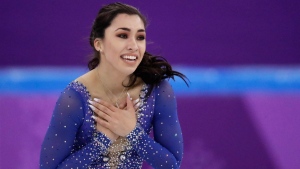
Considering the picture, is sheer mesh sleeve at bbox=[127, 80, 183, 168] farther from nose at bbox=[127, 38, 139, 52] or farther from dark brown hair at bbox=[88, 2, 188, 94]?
nose at bbox=[127, 38, 139, 52]

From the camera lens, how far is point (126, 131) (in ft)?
7.19

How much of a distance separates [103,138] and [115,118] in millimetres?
95

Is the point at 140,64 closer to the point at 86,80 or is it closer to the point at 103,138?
the point at 86,80

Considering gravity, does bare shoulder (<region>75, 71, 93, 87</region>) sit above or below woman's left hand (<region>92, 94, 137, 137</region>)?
above

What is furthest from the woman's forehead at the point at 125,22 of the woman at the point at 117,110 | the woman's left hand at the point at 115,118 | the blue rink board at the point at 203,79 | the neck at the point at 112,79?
the blue rink board at the point at 203,79

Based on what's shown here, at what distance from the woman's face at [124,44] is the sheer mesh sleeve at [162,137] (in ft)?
0.65

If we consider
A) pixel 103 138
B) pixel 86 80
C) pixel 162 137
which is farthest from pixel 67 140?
pixel 162 137

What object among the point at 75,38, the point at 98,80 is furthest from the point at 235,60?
the point at 98,80

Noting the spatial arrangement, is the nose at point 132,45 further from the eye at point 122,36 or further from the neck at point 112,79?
the neck at point 112,79

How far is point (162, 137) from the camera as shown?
227 cm

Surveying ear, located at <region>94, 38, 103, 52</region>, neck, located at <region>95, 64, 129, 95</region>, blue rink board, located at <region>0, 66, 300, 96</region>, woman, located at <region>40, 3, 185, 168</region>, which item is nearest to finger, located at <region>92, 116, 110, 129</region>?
woman, located at <region>40, 3, 185, 168</region>

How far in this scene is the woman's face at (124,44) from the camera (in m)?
2.18

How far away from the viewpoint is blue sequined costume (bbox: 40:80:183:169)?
2184mm

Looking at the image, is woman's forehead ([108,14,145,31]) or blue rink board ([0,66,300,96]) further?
blue rink board ([0,66,300,96])
